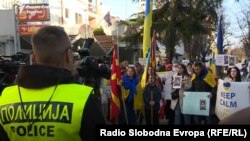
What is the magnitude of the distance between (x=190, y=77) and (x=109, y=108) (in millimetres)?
2327

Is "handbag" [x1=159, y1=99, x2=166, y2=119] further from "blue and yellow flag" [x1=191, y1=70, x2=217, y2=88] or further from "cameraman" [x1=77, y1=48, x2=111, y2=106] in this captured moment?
"cameraman" [x1=77, y1=48, x2=111, y2=106]

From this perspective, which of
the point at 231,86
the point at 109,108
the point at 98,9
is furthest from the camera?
the point at 98,9

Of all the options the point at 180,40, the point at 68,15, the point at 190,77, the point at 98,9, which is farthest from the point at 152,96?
the point at 98,9

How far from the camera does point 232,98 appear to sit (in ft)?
29.3

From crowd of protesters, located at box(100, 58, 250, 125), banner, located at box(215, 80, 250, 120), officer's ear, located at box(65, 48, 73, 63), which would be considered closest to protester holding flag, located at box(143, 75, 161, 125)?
crowd of protesters, located at box(100, 58, 250, 125)

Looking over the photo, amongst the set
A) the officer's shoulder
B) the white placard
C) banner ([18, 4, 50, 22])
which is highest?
banner ([18, 4, 50, 22])

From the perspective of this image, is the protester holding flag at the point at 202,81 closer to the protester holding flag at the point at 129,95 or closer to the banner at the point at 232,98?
the banner at the point at 232,98

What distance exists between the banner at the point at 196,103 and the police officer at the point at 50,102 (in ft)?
25.3

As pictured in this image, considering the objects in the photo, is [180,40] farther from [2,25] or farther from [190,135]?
[190,135]

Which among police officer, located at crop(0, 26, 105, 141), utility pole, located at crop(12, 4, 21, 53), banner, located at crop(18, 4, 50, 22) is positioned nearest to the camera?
police officer, located at crop(0, 26, 105, 141)

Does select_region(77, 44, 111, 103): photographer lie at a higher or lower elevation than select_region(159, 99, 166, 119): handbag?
higher

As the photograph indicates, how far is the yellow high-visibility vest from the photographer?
2.50m

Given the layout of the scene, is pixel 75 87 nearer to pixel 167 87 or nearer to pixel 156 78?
pixel 156 78

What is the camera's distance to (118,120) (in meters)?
11.5
